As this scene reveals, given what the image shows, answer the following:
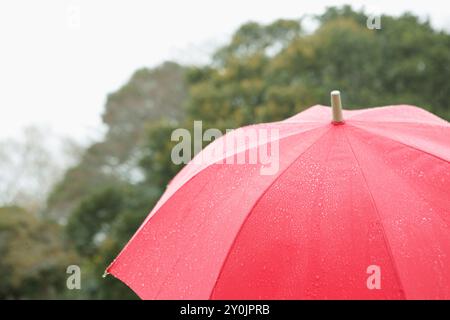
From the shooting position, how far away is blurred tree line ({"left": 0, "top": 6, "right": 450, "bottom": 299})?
29.9 ft

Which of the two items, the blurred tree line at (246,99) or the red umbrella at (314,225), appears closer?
the red umbrella at (314,225)

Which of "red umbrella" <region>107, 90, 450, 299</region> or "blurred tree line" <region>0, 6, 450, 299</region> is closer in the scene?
"red umbrella" <region>107, 90, 450, 299</region>

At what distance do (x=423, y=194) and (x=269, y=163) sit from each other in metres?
0.50

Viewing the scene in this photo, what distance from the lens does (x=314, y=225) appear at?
6.47 feet

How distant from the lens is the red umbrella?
191 cm

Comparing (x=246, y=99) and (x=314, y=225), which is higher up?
(x=246, y=99)

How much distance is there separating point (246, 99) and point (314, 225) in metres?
8.96

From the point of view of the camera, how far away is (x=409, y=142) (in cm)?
217

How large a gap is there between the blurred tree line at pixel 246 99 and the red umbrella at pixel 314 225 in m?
6.59

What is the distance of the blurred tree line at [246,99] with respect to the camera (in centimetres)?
911

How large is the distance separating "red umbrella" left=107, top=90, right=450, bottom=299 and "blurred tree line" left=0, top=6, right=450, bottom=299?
21.6ft

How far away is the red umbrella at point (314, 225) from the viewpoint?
1.91m

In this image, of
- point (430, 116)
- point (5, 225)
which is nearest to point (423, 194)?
point (430, 116)
